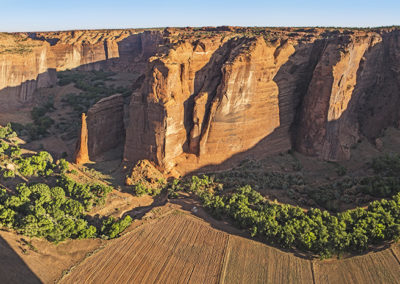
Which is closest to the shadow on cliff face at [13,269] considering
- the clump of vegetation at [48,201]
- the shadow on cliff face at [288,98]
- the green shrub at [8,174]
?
the clump of vegetation at [48,201]

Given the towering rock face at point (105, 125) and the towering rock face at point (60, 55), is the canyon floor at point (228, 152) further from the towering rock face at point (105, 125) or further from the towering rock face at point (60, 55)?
the towering rock face at point (60, 55)

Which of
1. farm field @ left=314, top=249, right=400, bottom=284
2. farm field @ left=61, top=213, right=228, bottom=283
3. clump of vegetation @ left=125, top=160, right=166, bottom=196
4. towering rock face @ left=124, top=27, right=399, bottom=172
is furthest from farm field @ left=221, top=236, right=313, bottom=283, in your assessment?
towering rock face @ left=124, top=27, right=399, bottom=172

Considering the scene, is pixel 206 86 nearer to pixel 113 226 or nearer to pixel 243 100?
pixel 243 100

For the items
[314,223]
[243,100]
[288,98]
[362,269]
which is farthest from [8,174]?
[362,269]

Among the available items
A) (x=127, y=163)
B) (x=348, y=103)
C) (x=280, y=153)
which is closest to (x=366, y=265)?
(x=280, y=153)

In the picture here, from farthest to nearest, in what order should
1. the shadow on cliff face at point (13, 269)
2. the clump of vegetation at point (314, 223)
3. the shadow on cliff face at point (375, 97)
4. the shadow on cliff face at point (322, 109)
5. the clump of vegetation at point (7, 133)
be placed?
the clump of vegetation at point (7, 133) < the shadow on cliff face at point (375, 97) < the shadow on cliff face at point (322, 109) < the clump of vegetation at point (314, 223) < the shadow on cliff face at point (13, 269)

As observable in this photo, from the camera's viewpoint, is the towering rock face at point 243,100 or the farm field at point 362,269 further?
the towering rock face at point 243,100

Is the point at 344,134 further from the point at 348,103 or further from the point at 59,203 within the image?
the point at 59,203
